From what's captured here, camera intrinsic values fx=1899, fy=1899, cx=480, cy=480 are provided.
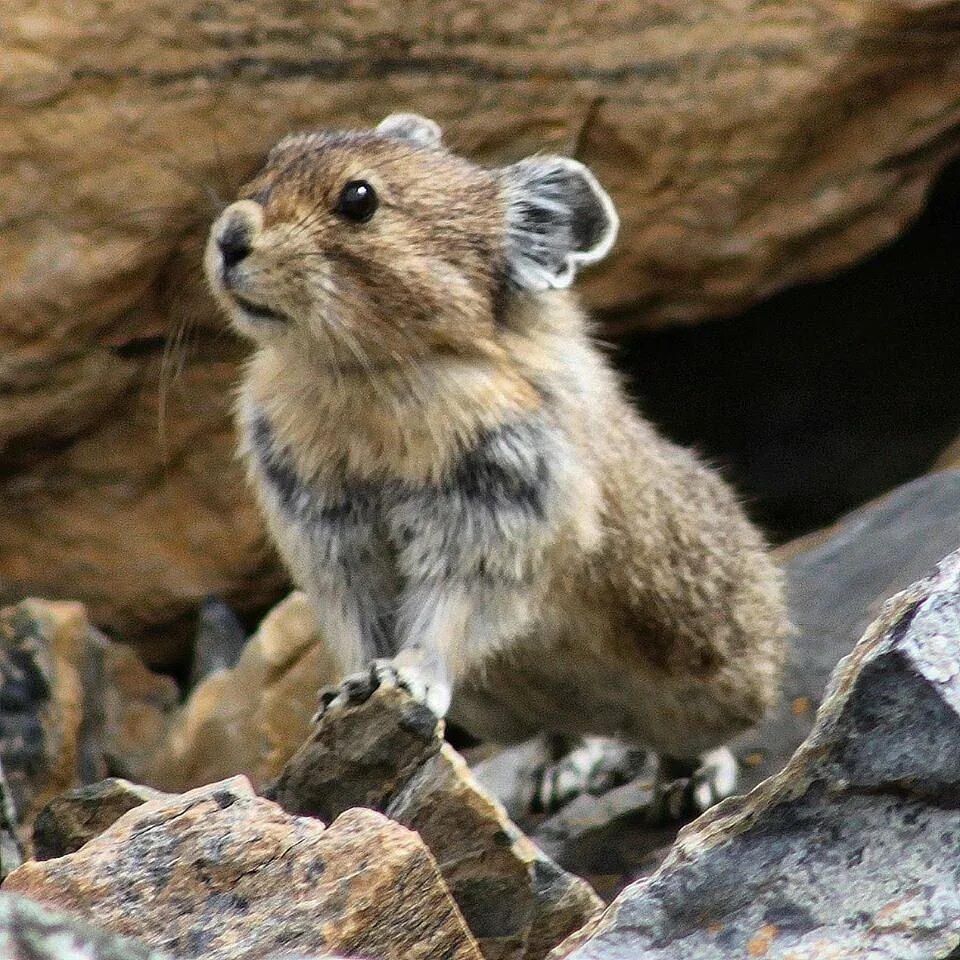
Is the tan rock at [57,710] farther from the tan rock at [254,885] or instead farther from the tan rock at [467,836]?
the tan rock at [254,885]

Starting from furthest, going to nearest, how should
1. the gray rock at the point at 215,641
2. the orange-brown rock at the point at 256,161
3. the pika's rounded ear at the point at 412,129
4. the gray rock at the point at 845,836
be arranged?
the gray rock at the point at 215,641
the orange-brown rock at the point at 256,161
the pika's rounded ear at the point at 412,129
the gray rock at the point at 845,836

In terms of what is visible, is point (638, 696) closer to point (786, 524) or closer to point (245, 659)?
point (245, 659)

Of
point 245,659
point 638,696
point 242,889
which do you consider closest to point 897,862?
Result: point 242,889

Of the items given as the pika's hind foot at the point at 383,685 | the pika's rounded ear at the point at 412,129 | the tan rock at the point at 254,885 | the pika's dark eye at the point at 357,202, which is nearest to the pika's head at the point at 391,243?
the pika's dark eye at the point at 357,202

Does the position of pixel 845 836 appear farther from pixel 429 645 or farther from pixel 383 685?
pixel 429 645

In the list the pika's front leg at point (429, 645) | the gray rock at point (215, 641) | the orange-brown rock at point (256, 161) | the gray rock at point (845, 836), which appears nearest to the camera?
the gray rock at point (845, 836)

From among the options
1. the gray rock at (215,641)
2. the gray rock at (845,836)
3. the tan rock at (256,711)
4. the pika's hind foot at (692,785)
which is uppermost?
the gray rock at (215,641)
